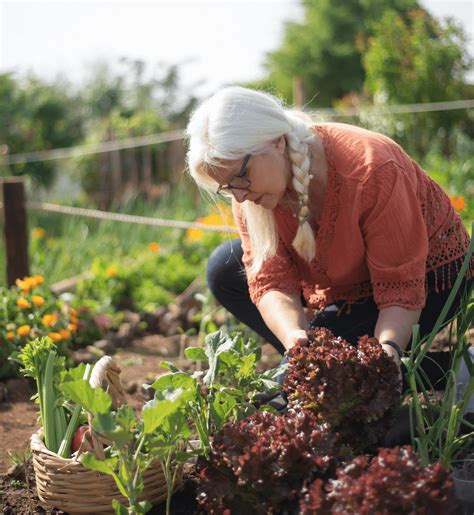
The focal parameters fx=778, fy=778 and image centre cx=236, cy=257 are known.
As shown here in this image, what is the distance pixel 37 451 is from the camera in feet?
7.18

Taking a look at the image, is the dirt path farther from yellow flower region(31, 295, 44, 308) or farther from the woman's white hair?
the woman's white hair

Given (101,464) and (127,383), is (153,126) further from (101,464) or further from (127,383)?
(101,464)

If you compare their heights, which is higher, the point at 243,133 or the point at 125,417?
the point at 243,133

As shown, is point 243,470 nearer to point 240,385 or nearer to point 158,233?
point 240,385

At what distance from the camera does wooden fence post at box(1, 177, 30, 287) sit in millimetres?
4723

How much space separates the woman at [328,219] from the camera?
7.48ft

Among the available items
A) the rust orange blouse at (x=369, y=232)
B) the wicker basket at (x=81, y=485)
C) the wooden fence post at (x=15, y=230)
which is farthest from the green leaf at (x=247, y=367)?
the wooden fence post at (x=15, y=230)

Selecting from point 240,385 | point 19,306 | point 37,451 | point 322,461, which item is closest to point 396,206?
point 240,385

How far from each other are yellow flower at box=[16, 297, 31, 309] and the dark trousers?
40.2 inches

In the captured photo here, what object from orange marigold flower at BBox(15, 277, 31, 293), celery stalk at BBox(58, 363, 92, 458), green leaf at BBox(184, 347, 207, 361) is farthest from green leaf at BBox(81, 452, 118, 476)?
orange marigold flower at BBox(15, 277, 31, 293)

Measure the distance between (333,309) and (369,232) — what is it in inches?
19.1

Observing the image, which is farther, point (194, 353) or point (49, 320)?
point (49, 320)

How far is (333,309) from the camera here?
9.16 ft

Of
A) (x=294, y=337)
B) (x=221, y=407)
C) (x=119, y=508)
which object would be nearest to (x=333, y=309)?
(x=294, y=337)
